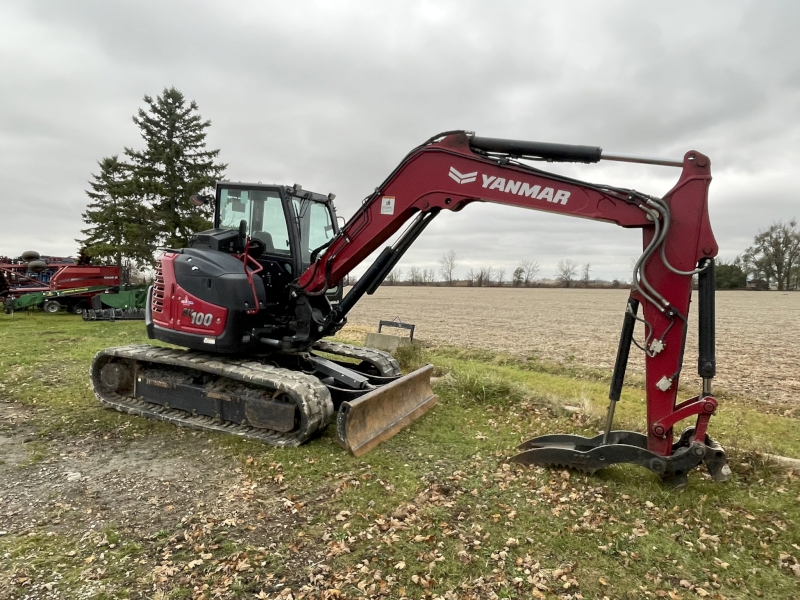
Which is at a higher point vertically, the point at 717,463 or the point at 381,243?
the point at 381,243

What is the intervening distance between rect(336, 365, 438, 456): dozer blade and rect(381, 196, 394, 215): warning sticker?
2041 mm

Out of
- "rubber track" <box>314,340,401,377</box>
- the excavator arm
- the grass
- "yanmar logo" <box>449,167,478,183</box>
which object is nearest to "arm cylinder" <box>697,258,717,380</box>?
the excavator arm

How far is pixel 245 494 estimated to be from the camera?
14.5 feet

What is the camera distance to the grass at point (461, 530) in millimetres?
3225

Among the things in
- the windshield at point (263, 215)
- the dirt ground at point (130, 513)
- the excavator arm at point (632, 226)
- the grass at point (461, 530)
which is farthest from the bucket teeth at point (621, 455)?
the windshield at point (263, 215)

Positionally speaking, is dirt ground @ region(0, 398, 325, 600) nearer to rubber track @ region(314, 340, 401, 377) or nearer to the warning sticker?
rubber track @ region(314, 340, 401, 377)

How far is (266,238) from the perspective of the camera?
6.73m

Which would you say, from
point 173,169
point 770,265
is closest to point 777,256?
point 770,265

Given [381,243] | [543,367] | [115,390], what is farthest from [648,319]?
[543,367]

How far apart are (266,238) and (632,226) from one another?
4.44 meters

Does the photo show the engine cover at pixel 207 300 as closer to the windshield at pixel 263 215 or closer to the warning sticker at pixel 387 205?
the windshield at pixel 263 215

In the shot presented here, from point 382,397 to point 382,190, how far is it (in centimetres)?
240

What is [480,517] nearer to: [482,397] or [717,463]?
[717,463]

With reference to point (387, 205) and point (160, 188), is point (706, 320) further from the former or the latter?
point (160, 188)
